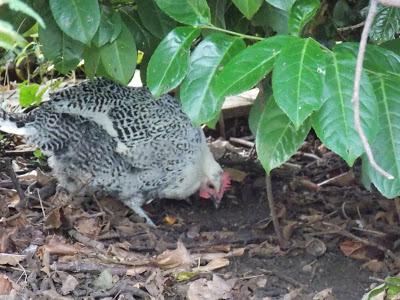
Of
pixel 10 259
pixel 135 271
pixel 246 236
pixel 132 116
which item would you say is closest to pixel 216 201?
pixel 246 236

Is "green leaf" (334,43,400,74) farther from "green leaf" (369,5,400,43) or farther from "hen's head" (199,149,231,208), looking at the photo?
"hen's head" (199,149,231,208)

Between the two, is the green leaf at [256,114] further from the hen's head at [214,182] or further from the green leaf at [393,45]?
the hen's head at [214,182]

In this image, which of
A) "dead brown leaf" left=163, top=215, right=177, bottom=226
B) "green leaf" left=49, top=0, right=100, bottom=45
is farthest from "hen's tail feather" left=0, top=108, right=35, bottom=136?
"green leaf" left=49, top=0, right=100, bottom=45

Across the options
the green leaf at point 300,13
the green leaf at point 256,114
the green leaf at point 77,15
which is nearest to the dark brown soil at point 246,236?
the green leaf at point 256,114

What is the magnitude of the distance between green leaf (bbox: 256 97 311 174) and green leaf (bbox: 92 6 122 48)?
73 cm

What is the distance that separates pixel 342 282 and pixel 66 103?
1536 millimetres

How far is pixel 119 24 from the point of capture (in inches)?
101

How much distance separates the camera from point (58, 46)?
2.62 metres

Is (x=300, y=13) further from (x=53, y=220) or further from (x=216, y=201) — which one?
(x=216, y=201)

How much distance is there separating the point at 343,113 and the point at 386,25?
74 cm

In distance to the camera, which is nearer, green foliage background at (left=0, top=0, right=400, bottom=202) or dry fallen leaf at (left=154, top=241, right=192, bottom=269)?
green foliage background at (left=0, top=0, right=400, bottom=202)

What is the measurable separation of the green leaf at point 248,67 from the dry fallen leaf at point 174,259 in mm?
1128

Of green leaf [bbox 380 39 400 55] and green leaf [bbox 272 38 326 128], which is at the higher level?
green leaf [bbox 272 38 326 128]

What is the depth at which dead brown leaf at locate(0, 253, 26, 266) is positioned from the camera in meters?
2.74
